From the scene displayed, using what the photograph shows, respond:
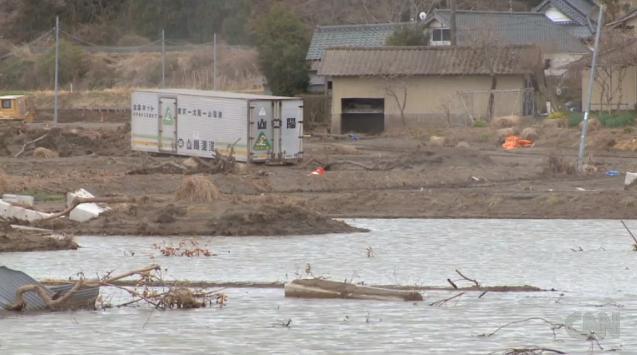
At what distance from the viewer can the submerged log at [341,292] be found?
18.9 meters

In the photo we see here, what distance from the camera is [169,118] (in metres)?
46.8

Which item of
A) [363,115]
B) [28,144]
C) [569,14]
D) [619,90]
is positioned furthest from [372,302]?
[569,14]

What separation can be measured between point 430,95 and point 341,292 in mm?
47521

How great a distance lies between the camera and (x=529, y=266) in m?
23.0

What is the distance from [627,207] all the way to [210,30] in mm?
76354

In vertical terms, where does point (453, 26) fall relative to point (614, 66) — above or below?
above

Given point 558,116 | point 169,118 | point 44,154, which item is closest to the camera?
point 169,118

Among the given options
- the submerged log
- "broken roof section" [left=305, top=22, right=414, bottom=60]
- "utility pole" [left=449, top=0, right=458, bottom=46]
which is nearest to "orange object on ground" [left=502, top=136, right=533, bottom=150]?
"utility pole" [left=449, top=0, right=458, bottom=46]

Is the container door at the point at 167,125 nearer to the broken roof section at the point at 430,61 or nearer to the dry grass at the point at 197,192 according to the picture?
the dry grass at the point at 197,192

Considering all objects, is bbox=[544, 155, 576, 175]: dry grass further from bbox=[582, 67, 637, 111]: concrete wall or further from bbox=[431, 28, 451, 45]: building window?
bbox=[431, 28, 451, 45]: building window

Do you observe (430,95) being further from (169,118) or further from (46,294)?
(46,294)

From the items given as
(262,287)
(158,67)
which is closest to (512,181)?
(262,287)

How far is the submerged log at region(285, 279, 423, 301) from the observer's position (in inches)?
743

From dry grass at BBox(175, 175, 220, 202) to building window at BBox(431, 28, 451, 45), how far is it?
5356 cm
